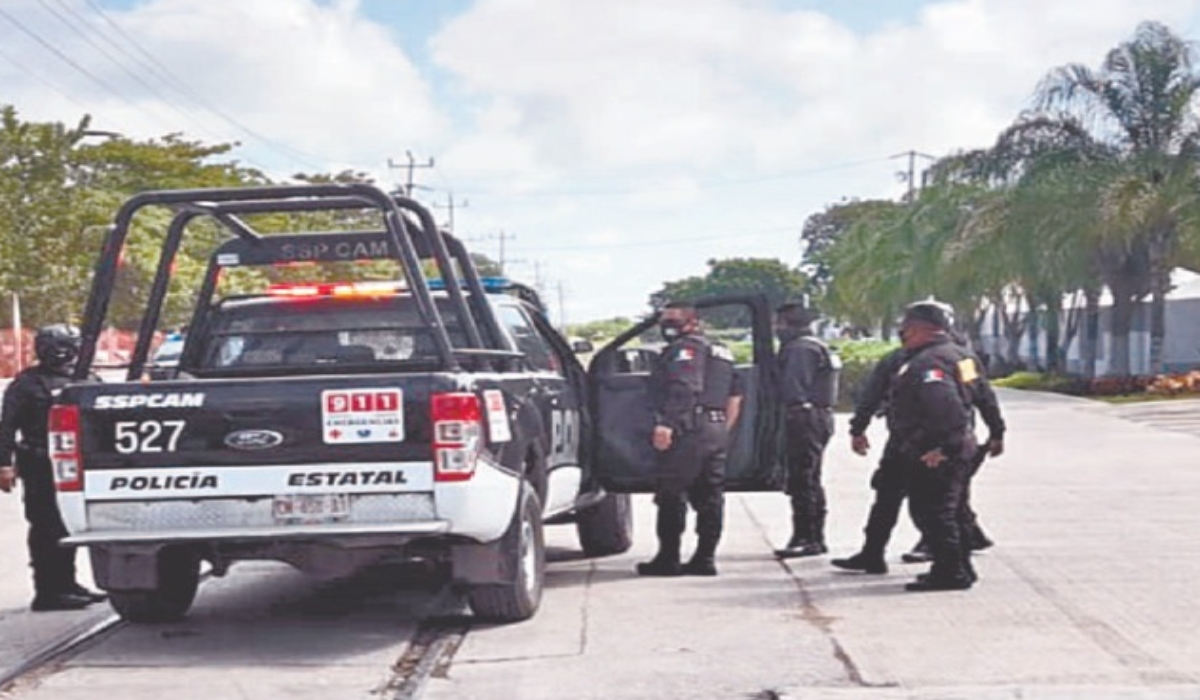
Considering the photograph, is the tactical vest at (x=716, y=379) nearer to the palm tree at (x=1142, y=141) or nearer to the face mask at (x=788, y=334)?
the face mask at (x=788, y=334)

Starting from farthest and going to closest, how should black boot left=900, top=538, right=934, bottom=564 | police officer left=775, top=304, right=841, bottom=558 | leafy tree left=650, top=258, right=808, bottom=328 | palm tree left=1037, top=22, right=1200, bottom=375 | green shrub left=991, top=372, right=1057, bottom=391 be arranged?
leafy tree left=650, top=258, right=808, bottom=328, green shrub left=991, top=372, right=1057, bottom=391, palm tree left=1037, top=22, right=1200, bottom=375, police officer left=775, top=304, right=841, bottom=558, black boot left=900, top=538, right=934, bottom=564

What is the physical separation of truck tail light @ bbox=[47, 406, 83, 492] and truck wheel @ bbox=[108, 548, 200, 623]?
2.25 feet

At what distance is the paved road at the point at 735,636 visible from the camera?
7.82 meters

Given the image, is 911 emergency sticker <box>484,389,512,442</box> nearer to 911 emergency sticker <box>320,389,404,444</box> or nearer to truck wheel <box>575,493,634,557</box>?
911 emergency sticker <box>320,389,404,444</box>

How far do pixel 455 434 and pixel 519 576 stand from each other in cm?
111

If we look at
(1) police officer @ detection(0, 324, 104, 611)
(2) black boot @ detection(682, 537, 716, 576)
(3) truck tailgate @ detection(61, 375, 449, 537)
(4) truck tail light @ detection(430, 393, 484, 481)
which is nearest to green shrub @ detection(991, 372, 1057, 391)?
(2) black boot @ detection(682, 537, 716, 576)

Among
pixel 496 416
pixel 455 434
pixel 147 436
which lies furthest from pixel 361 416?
pixel 147 436

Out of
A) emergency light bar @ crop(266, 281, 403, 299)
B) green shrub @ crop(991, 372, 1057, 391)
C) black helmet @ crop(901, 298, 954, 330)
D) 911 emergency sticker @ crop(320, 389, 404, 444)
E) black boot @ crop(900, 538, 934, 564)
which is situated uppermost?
emergency light bar @ crop(266, 281, 403, 299)

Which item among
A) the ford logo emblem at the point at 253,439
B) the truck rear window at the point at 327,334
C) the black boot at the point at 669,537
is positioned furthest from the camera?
the black boot at the point at 669,537

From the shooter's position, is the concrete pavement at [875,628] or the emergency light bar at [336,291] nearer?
the concrete pavement at [875,628]

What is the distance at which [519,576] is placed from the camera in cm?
930

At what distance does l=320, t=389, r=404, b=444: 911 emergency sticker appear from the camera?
28.0 ft

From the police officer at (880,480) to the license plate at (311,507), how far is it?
3.47 m

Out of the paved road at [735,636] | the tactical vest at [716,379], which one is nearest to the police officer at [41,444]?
the paved road at [735,636]
